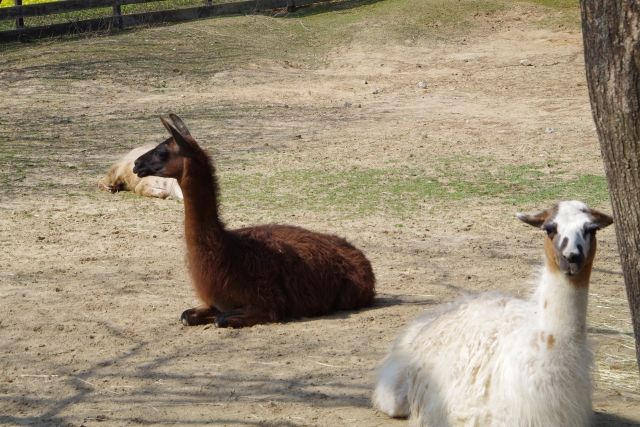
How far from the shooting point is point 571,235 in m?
4.35

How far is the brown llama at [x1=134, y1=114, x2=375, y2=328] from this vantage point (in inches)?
278

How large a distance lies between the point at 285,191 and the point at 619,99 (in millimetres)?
7010

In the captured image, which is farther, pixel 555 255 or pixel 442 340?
pixel 442 340

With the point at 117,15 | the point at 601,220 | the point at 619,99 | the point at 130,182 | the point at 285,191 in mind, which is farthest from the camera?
the point at 117,15

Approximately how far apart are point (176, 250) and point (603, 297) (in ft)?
11.8

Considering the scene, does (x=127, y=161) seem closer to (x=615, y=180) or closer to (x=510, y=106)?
(x=510, y=106)

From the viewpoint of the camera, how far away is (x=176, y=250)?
29.6 feet

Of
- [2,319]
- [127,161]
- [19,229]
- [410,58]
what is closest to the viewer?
[2,319]

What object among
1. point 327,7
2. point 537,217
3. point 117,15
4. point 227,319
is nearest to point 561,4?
point 327,7

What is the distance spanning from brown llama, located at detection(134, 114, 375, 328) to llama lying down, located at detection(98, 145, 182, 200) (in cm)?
386

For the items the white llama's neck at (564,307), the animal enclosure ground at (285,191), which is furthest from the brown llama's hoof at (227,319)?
the white llama's neck at (564,307)

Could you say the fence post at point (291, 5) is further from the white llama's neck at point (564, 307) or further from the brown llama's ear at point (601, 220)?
the white llama's neck at point (564, 307)

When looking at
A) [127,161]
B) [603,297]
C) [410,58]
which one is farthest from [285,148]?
[410,58]

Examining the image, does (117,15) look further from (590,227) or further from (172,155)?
(590,227)
